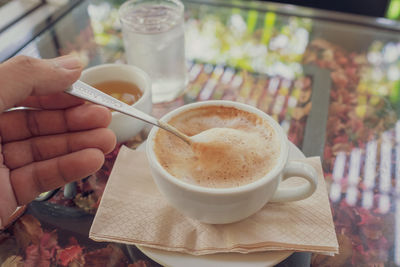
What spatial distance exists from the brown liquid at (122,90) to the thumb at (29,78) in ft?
0.66

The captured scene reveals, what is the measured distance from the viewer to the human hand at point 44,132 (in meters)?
0.62

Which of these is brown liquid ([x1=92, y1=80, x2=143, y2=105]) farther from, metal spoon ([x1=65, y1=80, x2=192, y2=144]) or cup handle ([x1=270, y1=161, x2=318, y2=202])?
cup handle ([x1=270, y1=161, x2=318, y2=202])

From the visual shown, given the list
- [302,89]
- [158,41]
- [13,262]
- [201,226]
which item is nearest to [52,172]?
[13,262]

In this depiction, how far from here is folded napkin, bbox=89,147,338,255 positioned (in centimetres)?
56

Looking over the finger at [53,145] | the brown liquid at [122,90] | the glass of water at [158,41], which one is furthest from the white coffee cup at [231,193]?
the glass of water at [158,41]

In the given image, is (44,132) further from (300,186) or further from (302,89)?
(302,89)

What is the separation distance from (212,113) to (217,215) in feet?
0.69

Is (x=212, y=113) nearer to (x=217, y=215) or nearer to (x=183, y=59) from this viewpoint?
(x=217, y=215)

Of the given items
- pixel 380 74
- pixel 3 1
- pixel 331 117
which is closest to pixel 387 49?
pixel 380 74

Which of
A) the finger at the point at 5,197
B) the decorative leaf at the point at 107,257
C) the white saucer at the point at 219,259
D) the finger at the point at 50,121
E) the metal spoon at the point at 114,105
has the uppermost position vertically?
the metal spoon at the point at 114,105

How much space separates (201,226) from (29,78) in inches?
15.2

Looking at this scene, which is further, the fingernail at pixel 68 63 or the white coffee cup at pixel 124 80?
the white coffee cup at pixel 124 80

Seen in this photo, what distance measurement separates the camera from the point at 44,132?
2.35 feet

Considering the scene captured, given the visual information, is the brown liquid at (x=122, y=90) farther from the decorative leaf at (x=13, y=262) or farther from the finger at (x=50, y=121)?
the decorative leaf at (x=13, y=262)
